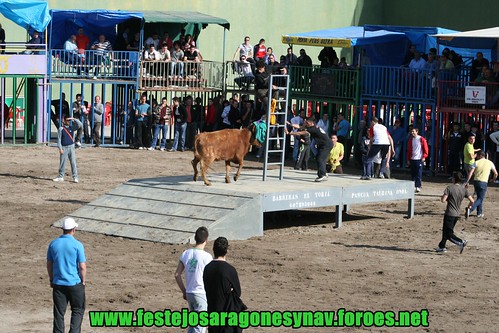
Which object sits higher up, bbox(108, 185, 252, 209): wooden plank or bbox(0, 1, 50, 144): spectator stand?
bbox(0, 1, 50, 144): spectator stand

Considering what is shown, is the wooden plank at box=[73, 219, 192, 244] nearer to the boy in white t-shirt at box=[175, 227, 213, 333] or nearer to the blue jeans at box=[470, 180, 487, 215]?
the blue jeans at box=[470, 180, 487, 215]

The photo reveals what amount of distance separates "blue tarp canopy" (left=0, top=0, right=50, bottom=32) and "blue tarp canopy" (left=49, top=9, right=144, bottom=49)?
2102 mm

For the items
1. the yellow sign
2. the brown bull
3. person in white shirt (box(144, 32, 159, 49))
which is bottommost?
the brown bull

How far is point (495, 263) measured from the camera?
20.0 m

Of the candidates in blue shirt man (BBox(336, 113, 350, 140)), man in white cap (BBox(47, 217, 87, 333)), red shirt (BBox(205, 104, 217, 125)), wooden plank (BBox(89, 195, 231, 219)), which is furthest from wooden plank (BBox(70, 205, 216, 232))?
red shirt (BBox(205, 104, 217, 125))

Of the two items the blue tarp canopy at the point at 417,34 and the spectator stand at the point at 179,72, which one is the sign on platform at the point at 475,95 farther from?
the spectator stand at the point at 179,72

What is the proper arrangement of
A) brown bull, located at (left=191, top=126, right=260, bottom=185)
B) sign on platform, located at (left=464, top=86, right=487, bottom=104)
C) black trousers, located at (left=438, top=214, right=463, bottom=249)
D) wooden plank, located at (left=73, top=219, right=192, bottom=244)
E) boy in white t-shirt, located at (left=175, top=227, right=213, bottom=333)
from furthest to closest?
sign on platform, located at (left=464, top=86, right=487, bottom=104), brown bull, located at (left=191, top=126, right=260, bottom=185), wooden plank, located at (left=73, top=219, right=192, bottom=244), black trousers, located at (left=438, top=214, right=463, bottom=249), boy in white t-shirt, located at (left=175, top=227, right=213, bottom=333)

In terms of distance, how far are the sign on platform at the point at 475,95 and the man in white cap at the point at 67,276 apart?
2021cm

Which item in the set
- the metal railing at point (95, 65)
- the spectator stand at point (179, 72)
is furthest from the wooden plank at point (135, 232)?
the spectator stand at point (179, 72)

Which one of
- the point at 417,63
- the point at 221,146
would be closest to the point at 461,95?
the point at 417,63

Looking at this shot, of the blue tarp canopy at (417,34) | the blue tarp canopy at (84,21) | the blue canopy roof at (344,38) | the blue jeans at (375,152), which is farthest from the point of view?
the blue tarp canopy at (84,21)

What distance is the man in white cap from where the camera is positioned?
12953 mm

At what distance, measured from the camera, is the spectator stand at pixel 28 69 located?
35.4 meters

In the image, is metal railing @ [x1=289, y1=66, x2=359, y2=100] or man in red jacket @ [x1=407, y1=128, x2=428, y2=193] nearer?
man in red jacket @ [x1=407, y1=128, x2=428, y2=193]
